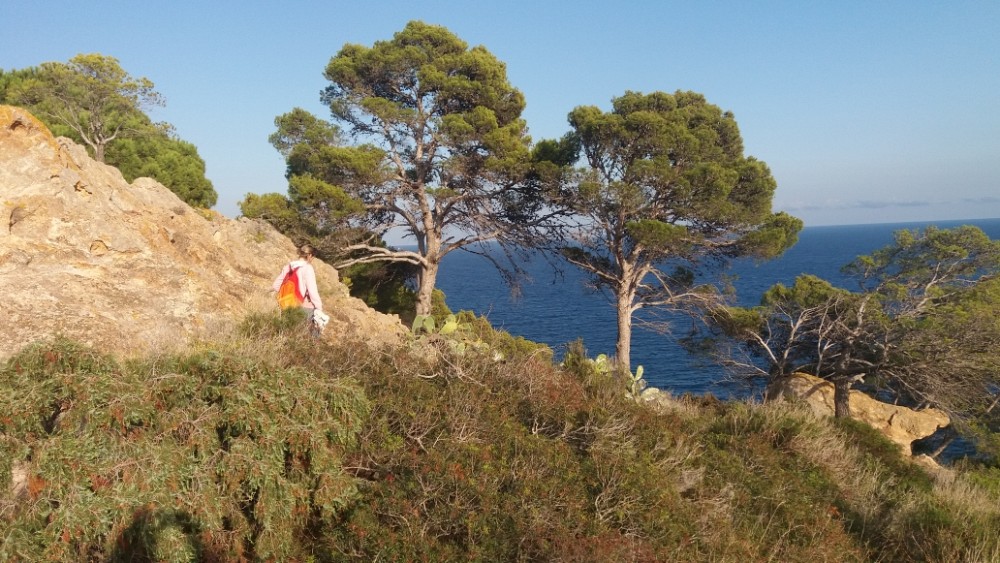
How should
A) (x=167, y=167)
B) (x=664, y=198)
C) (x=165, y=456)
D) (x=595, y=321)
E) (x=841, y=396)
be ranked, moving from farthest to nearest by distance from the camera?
(x=595, y=321) → (x=841, y=396) → (x=167, y=167) → (x=664, y=198) → (x=165, y=456)

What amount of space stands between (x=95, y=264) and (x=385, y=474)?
5318 millimetres

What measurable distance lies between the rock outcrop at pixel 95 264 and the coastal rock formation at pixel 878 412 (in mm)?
15965

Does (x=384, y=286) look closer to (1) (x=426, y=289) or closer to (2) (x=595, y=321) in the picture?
(1) (x=426, y=289)

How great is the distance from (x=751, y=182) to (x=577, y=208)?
5323 millimetres

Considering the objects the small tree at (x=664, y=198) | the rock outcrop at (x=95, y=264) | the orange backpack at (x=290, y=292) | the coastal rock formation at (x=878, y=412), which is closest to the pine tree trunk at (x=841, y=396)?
the coastal rock formation at (x=878, y=412)

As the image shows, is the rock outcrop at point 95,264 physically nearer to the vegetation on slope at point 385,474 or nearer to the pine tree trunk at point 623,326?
the vegetation on slope at point 385,474

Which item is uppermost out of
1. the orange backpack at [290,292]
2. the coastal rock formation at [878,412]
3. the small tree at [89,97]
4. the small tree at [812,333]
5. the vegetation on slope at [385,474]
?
the small tree at [89,97]

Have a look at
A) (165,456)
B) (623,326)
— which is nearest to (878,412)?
(623,326)

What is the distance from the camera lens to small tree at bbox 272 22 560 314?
55.6ft

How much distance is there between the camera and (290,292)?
7906 mm

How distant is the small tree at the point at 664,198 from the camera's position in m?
16.0

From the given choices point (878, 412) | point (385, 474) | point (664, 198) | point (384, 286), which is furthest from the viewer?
point (384, 286)

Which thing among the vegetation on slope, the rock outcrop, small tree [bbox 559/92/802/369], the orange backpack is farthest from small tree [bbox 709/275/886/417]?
the rock outcrop

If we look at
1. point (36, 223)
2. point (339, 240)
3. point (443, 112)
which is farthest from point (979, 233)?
point (36, 223)
